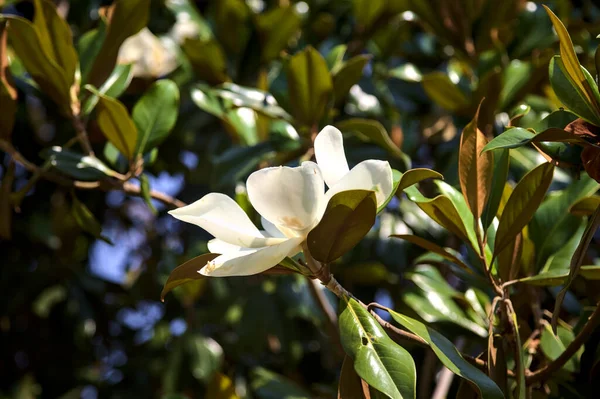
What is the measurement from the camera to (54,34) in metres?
1.06

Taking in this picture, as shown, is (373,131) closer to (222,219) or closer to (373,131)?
(373,131)

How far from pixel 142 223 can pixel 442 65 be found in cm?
161

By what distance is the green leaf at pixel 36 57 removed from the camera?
103cm

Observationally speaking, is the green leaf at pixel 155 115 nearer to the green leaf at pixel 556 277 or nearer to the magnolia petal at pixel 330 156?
the magnolia petal at pixel 330 156

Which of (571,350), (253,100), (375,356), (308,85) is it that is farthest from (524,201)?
(253,100)

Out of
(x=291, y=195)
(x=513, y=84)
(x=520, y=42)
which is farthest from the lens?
(x=520, y=42)

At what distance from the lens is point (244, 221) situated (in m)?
0.67

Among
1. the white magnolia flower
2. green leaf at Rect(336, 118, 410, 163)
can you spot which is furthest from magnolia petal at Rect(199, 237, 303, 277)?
green leaf at Rect(336, 118, 410, 163)

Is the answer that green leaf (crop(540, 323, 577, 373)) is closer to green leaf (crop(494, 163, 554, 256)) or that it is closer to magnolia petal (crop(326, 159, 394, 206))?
green leaf (crop(494, 163, 554, 256))

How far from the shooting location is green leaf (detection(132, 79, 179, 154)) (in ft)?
3.64

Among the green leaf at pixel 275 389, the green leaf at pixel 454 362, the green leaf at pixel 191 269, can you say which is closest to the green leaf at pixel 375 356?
the green leaf at pixel 454 362

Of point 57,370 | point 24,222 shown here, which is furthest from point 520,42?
point 57,370

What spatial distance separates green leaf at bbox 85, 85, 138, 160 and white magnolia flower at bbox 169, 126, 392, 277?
41cm

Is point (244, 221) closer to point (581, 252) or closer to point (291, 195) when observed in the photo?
point (291, 195)
